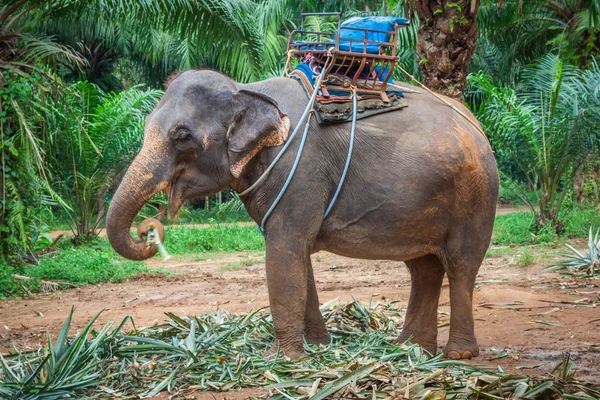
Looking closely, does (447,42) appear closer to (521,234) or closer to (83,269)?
(521,234)

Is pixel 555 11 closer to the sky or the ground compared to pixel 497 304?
closer to the sky

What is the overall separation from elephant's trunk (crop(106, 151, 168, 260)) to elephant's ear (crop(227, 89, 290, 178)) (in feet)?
1.69

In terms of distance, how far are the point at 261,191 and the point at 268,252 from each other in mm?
411

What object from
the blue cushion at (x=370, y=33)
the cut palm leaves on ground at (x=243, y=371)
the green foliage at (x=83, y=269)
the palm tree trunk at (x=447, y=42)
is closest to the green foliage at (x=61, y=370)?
the cut palm leaves on ground at (x=243, y=371)

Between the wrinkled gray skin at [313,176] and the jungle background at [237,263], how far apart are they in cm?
65

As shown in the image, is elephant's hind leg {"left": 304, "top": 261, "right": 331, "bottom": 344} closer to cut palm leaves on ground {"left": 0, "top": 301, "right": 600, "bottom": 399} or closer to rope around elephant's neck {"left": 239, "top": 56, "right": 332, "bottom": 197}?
cut palm leaves on ground {"left": 0, "top": 301, "right": 600, "bottom": 399}

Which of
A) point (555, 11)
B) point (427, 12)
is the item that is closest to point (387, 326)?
point (427, 12)

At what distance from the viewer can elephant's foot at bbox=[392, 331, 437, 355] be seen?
5.92 m

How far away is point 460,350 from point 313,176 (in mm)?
1707

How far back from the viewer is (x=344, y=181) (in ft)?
17.5

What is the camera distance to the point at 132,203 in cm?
488

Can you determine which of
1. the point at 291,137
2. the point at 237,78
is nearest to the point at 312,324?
the point at 291,137

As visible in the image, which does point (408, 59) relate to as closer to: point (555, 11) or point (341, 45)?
point (555, 11)

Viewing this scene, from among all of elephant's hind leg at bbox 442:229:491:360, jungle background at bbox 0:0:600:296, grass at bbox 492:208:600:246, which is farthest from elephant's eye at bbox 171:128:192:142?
grass at bbox 492:208:600:246
